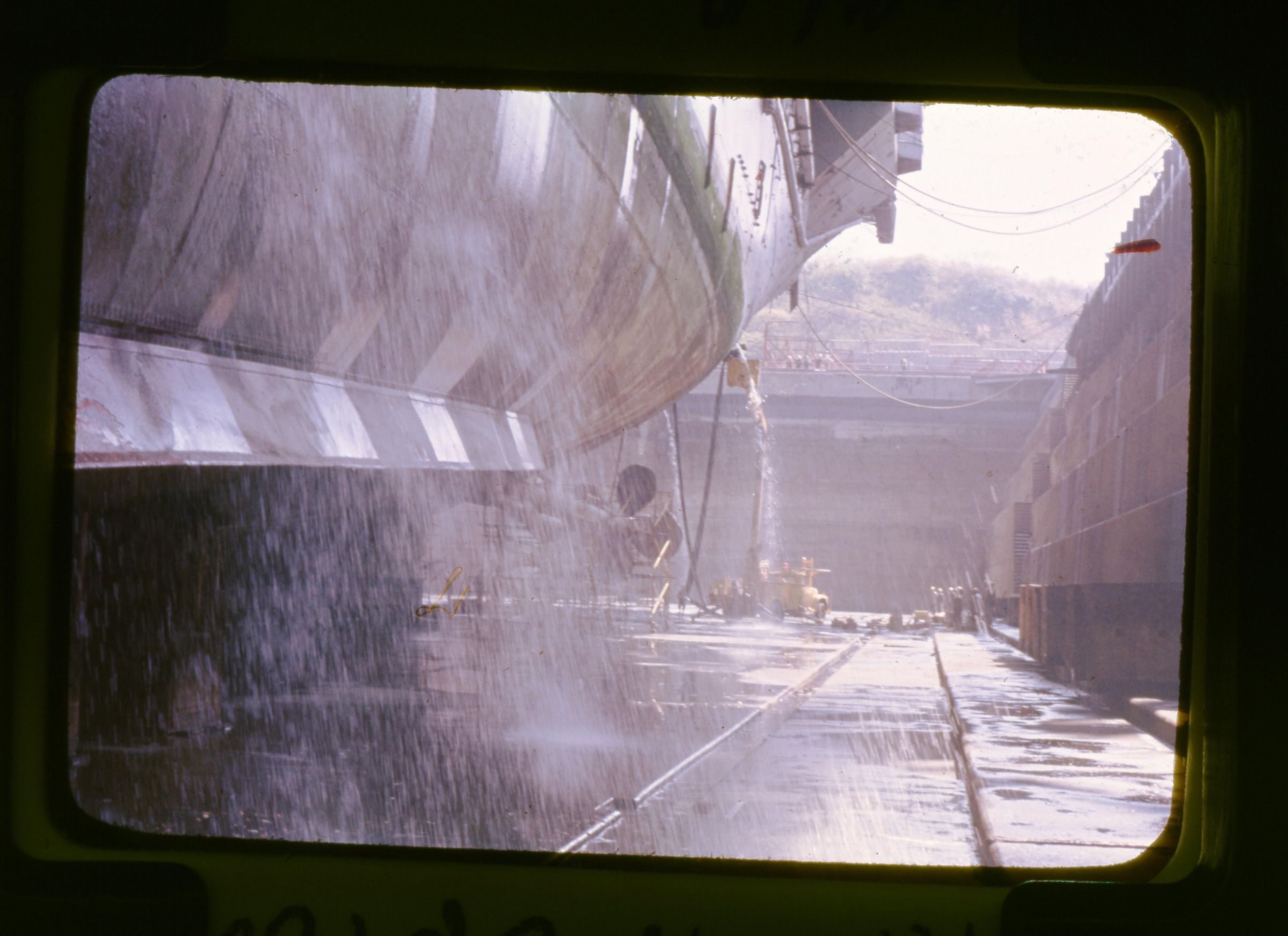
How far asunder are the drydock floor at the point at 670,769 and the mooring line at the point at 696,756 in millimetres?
24

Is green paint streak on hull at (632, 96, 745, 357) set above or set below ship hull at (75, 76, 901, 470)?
above

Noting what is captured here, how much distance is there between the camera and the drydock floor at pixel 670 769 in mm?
4059

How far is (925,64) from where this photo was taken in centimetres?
112

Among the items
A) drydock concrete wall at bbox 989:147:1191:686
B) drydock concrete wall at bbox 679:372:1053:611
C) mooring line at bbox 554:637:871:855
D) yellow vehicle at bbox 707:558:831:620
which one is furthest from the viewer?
drydock concrete wall at bbox 679:372:1053:611

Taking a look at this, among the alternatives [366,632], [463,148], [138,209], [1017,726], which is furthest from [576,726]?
[138,209]

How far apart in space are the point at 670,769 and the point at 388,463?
2.34 metres

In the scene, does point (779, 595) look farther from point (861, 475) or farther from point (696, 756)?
point (696, 756)

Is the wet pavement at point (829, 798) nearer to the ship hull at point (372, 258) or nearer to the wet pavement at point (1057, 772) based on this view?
the wet pavement at point (1057, 772)

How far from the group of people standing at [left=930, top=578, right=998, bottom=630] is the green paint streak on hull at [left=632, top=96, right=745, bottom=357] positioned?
12749mm

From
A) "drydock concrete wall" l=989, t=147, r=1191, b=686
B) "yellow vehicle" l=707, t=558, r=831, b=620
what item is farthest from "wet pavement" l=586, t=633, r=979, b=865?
"yellow vehicle" l=707, t=558, r=831, b=620

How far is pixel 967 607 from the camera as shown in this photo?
84.9 ft

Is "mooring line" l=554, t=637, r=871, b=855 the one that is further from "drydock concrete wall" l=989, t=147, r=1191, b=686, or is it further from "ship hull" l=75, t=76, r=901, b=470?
"drydock concrete wall" l=989, t=147, r=1191, b=686

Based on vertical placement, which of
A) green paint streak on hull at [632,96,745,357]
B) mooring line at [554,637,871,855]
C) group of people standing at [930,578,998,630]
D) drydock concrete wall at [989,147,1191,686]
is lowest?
group of people standing at [930,578,998,630]

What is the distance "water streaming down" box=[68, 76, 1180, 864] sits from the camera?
340 cm
